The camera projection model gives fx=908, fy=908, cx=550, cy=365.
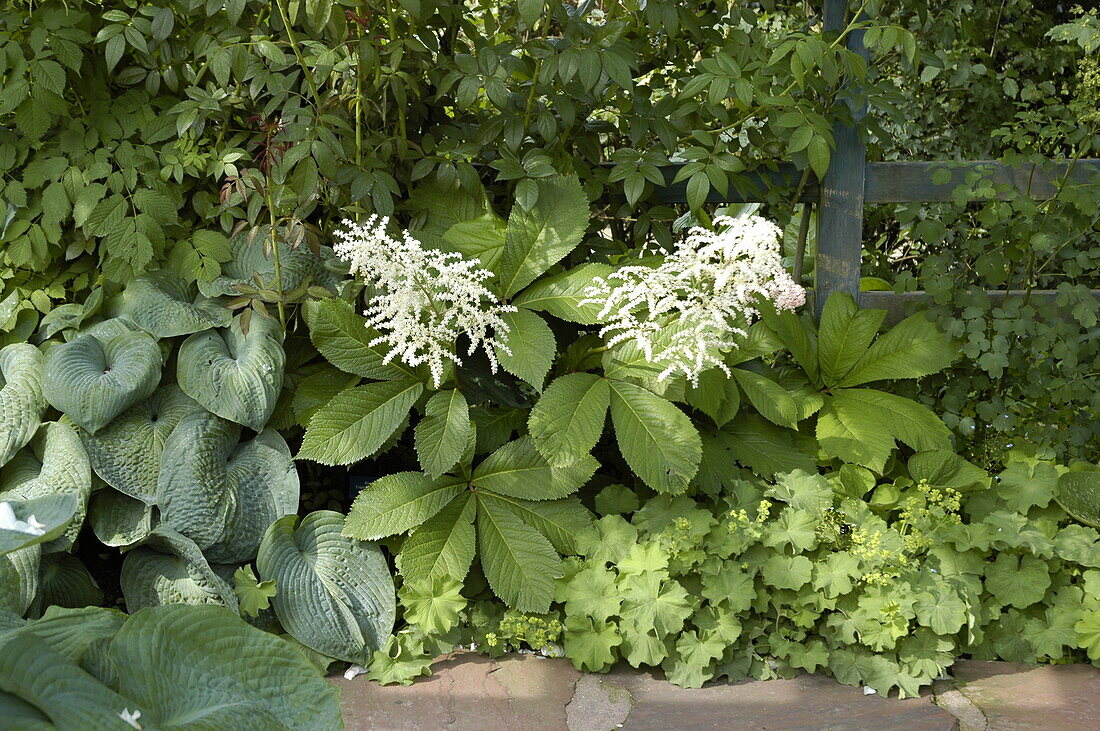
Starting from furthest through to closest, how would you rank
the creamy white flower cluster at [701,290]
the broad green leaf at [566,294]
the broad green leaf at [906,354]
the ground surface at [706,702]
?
the broad green leaf at [906,354]
the broad green leaf at [566,294]
the creamy white flower cluster at [701,290]
the ground surface at [706,702]

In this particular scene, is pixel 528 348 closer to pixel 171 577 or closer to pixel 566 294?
pixel 566 294

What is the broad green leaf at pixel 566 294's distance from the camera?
2574 mm

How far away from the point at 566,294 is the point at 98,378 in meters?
1.31

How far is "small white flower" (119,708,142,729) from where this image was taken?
98cm

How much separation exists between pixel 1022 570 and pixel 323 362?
6.80 feet

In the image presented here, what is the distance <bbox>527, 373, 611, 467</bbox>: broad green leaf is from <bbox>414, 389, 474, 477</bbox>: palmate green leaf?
19cm

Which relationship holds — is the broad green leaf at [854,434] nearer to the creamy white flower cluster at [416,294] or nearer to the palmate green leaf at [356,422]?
the creamy white flower cluster at [416,294]

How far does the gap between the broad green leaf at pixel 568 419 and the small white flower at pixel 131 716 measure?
4.81 feet

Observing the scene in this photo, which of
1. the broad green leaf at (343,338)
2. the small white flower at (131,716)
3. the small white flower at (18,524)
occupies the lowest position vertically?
the broad green leaf at (343,338)

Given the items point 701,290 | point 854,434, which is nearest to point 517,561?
point 701,290

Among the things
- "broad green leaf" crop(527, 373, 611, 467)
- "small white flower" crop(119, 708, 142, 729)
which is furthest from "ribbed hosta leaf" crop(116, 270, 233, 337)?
"small white flower" crop(119, 708, 142, 729)

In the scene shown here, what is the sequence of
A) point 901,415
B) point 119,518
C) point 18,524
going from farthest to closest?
point 901,415 < point 119,518 < point 18,524

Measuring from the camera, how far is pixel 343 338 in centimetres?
257

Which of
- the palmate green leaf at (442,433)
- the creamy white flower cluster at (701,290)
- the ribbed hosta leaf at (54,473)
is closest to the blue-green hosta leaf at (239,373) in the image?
the ribbed hosta leaf at (54,473)
